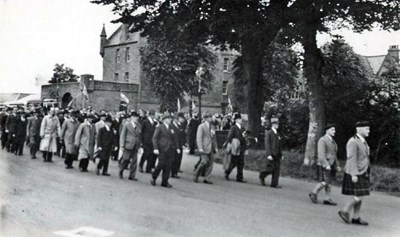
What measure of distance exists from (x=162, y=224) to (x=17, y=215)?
2.59 metres

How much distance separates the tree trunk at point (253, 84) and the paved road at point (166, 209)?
9911 millimetres

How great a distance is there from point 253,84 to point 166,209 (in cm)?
1502

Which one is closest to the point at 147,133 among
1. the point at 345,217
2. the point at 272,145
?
the point at 272,145

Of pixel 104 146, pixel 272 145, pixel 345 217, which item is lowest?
pixel 345 217

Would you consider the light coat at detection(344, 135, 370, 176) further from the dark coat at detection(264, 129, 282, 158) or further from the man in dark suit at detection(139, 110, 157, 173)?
the man in dark suit at detection(139, 110, 157, 173)

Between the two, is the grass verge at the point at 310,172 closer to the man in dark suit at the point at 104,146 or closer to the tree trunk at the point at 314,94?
the tree trunk at the point at 314,94

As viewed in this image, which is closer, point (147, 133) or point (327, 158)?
point (327, 158)

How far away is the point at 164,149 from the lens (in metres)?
12.6

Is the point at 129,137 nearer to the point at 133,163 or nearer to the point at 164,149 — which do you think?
the point at 133,163

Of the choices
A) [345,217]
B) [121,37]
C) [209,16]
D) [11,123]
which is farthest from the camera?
[121,37]

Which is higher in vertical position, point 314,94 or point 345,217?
point 314,94

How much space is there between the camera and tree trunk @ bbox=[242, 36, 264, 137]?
23641mm

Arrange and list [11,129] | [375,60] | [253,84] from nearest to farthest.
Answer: [11,129]
[253,84]
[375,60]

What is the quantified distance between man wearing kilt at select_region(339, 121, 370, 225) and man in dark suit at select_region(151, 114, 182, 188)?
4.99 metres
